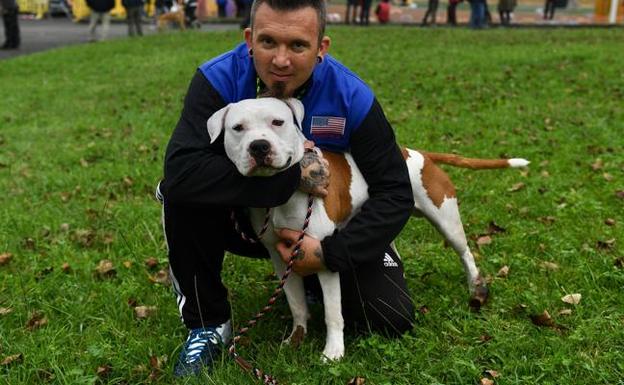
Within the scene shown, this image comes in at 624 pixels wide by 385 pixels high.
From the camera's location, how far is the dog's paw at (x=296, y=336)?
9.46 ft

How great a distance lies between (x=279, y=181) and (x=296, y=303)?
722mm

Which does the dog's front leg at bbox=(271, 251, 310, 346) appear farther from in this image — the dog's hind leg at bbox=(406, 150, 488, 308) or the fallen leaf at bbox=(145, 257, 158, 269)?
the fallen leaf at bbox=(145, 257, 158, 269)

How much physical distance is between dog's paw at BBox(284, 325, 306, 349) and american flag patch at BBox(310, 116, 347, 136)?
34.6 inches

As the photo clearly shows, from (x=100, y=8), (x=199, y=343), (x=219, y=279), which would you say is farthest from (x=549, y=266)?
(x=100, y=8)

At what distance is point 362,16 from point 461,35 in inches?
321

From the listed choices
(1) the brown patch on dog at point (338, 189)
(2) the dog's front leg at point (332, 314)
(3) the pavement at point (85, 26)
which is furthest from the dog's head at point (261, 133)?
(3) the pavement at point (85, 26)

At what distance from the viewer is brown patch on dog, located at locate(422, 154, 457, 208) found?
3.09 meters

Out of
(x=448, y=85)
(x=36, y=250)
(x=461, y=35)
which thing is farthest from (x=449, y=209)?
(x=461, y=35)

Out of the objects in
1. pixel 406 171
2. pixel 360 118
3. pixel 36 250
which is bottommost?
pixel 36 250

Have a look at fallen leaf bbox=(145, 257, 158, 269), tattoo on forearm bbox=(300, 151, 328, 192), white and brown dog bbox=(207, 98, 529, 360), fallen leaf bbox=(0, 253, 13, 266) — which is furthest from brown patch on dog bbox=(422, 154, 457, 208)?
fallen leaf bbox=(0, 253, 13, 266)

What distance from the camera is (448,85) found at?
9875 millimetres

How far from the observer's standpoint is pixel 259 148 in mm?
2271

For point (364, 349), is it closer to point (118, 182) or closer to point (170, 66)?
point (118, 182)

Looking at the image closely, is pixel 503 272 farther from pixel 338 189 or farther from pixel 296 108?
pixel 296 108
